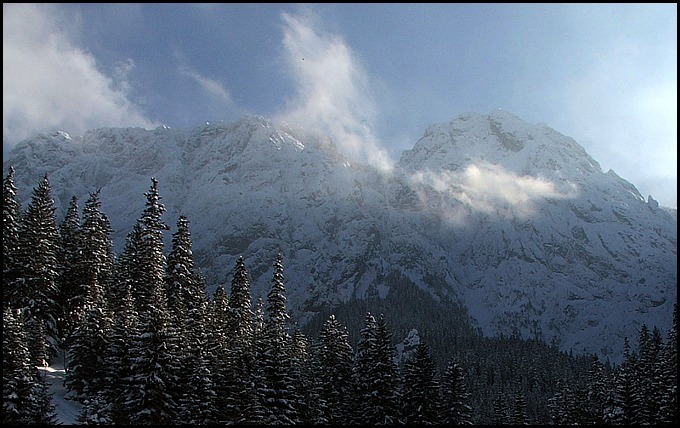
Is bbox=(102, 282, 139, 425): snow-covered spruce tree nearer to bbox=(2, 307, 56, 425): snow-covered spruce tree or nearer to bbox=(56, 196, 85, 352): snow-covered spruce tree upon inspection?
bbox=(2, 307, 56, 425): snow-covered spruce tree

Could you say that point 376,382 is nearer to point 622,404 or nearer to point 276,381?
point 276,381

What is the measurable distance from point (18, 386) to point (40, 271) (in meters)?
19.9

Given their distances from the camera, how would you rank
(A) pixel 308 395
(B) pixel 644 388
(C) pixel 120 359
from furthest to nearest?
(B) pixel 644 388 → (A) pixel 308 395 → (C) pixel 120 359

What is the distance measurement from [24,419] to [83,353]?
10815mm

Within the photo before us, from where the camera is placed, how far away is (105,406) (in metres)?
45.0

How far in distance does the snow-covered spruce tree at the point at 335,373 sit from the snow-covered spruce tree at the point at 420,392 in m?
6.36

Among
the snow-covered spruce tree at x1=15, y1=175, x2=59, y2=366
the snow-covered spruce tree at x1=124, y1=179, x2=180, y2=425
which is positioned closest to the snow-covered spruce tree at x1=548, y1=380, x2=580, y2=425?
the snow-covered spruce tree at x1=124, y1=179, x2=180, y2=425

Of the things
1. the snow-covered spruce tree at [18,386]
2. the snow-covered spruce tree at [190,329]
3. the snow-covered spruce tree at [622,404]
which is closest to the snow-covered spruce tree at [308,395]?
the snow-covered spruce tree at [190,329]

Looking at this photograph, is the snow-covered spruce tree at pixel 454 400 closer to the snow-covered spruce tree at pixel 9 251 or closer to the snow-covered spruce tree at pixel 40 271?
the snow-covered spruce tree at pixel 40 271

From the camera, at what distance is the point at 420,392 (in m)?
49.9

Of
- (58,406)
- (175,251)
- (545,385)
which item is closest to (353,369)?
(175,251)

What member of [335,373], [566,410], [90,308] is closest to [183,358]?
[335,373]

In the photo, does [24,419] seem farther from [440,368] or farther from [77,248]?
[440,368]

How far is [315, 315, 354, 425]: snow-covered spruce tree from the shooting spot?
179 feet
